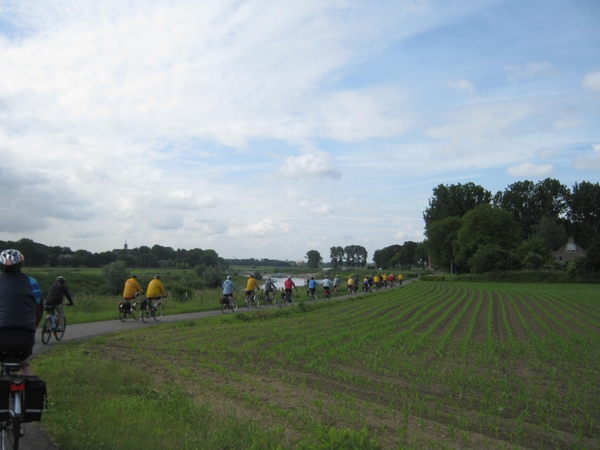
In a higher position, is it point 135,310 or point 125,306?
point 125,306

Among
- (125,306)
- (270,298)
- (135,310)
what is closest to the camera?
(125,306)

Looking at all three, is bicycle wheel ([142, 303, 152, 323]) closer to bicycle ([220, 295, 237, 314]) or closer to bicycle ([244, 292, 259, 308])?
bicycle ([220, 295, 237, 314])

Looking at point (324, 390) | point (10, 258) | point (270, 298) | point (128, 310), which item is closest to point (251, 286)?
point (270, 298)

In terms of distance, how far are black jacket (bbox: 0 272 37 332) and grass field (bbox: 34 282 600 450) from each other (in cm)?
137

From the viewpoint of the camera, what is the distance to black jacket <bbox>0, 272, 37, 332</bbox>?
5078 mm

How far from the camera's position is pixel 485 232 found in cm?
9000

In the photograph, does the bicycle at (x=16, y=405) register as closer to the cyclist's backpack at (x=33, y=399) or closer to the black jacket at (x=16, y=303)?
the cyclist's backpack at (x=33, y=399)

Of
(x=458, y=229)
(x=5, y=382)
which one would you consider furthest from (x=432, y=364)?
(x=458, y=229)

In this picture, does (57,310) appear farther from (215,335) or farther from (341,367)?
(341,367)

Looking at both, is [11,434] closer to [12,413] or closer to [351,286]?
[12,413]

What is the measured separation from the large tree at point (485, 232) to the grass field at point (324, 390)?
Answer: 77357mm

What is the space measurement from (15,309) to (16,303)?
59 mm

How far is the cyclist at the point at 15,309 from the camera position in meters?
5.05

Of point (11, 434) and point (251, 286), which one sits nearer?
point (11, 434)
